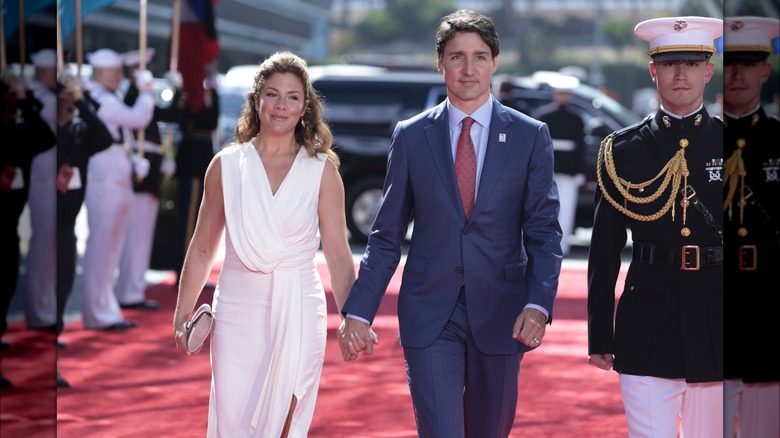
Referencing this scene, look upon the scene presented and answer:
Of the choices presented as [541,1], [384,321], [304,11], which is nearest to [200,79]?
[384,321]

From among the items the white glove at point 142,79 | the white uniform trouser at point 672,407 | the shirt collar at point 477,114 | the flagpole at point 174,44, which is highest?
the flagpole at point 174,44

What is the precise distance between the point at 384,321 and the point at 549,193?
622cm

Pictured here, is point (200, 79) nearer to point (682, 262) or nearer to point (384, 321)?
point (384, 321)

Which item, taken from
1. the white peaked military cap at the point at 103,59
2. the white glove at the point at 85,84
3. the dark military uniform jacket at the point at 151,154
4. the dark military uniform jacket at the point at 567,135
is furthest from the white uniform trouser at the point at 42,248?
the dark military uniform jacket at the point at 567,135

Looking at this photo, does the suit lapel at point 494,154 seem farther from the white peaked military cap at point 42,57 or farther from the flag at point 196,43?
the flag at point 196,43

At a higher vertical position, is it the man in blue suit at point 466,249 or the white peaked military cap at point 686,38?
the white peaked military cap at point 686,38

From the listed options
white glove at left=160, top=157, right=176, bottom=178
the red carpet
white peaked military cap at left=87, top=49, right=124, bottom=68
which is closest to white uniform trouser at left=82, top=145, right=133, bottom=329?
the red carpet

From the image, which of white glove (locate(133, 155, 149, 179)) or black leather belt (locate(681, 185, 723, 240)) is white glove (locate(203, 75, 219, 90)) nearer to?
white glove (locate(133, 155, 149, 179))

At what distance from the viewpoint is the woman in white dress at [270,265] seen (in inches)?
187

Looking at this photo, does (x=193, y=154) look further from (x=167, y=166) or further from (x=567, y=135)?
(x=567, y=135)

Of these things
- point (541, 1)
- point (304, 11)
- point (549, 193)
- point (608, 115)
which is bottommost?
point (549, 193)

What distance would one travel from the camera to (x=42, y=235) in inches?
117

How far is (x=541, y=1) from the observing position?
116 metres

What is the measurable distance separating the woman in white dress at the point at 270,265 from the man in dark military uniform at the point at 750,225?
2.15 metres
